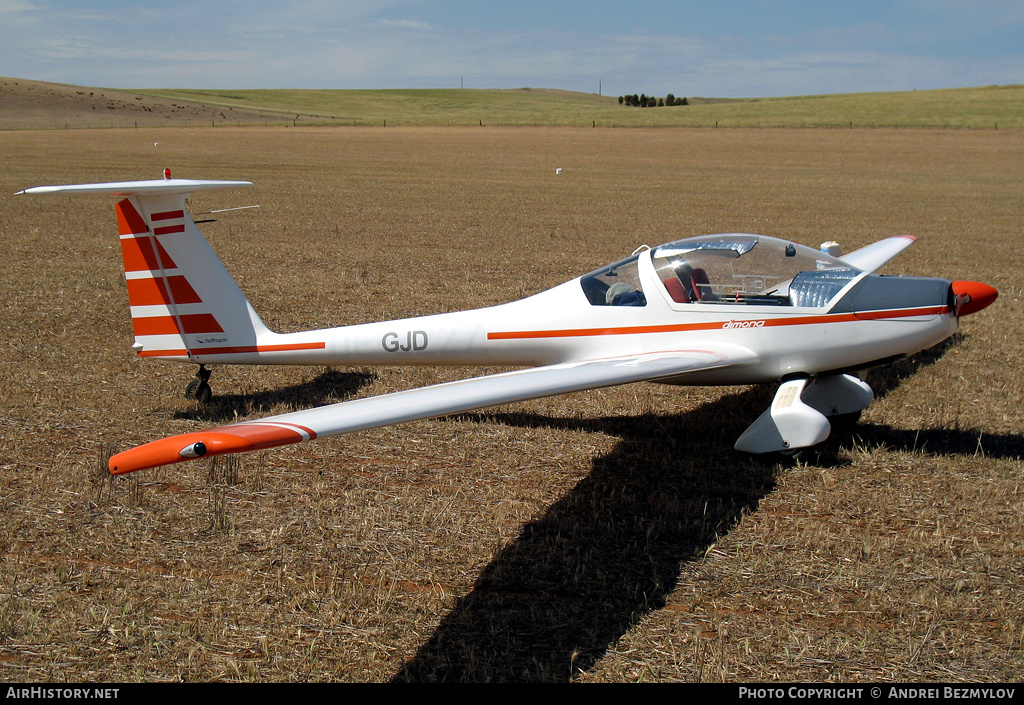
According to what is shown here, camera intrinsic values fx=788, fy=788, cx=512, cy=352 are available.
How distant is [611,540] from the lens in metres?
5.61

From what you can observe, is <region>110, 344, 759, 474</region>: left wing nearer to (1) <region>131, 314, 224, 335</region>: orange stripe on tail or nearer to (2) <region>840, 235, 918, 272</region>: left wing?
(1) <region>131, 314, 224, 335</region>: orange stripe on tail

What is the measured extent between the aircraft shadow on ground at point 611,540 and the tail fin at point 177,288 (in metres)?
2.60

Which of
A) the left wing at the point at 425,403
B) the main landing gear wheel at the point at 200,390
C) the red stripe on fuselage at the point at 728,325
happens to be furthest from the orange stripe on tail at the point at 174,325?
the left wing at the point at 425,403

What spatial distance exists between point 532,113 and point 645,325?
98777 millimetres

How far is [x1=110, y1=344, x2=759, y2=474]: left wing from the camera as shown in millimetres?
3861

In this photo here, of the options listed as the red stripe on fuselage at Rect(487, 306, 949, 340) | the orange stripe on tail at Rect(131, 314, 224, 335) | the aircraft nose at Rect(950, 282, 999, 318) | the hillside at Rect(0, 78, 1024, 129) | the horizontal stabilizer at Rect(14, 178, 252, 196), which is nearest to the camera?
the red stripe on fuselage at Rect(487, 306, 949, 340)

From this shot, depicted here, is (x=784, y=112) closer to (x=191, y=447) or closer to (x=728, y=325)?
(x=728, y=325)

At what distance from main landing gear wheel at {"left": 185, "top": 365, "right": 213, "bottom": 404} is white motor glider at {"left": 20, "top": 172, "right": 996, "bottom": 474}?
2 cm

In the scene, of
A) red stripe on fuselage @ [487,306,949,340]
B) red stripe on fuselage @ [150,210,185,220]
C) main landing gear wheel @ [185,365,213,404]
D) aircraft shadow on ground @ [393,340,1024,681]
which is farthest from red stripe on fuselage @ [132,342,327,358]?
red stripe on fuselage @ [487,306,949,340]

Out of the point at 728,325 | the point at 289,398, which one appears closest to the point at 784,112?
the point at 728,325

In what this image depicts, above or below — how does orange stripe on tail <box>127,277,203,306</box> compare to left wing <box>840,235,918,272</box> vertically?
below

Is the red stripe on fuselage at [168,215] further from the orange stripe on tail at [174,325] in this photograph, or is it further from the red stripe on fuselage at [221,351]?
the red stripe on fuselage at [221,351]

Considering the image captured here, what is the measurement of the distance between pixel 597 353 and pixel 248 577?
12.5 ft

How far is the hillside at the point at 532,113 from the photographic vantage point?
70.8 meters
